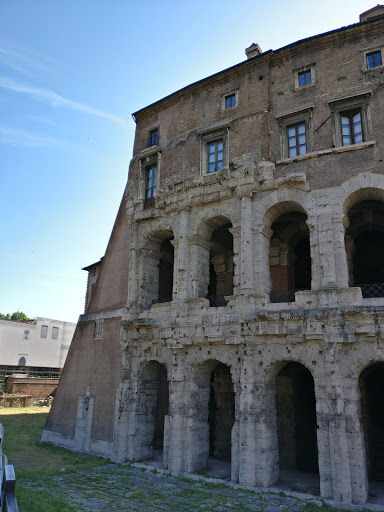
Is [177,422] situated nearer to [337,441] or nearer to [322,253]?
[337,441]

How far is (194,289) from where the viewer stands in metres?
15.3

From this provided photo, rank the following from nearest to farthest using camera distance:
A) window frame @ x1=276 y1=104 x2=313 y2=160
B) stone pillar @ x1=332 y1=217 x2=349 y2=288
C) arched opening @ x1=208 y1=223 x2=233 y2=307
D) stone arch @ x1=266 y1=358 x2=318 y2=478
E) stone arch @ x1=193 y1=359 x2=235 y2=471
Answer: stone pillar @ x1=332 y1=217 x2=349 y2=288, stone arch @ x1=193 y1=359 x2=235 y2=471, window frame @ x1=276 y1=104 x2=313 y2=160, stone arch @ x1=266 y1=358 x2=318 y2=478, arched opening @ x1=208 y1=223 x2=233 y2=307

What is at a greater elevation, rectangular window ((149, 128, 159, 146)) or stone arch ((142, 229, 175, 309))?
rectangular window ((149, 128, 159, 146))

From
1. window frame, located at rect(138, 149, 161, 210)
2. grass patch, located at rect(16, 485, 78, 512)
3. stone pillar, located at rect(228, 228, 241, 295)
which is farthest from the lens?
window frame, located at rect(138, 149, 161, 210)

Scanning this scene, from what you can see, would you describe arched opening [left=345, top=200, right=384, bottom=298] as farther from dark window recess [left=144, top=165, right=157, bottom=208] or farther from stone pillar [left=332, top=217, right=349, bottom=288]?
dark window recess [left=144, top=165, right=157, bottom=208]

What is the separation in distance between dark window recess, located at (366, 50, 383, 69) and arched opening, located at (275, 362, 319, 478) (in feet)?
36.2

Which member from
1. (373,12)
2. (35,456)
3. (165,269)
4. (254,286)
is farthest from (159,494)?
(373,12)

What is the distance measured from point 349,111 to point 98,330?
1365cm

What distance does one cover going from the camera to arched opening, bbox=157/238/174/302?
1897 centimetres

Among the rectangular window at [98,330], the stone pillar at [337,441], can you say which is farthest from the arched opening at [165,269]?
the stone pillar at [337,441]

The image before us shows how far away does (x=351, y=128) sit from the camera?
1395 cm

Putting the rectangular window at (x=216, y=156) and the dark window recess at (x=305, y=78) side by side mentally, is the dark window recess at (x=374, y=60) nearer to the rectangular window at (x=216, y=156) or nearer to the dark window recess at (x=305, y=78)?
the dark window recess at (x=305, y=78)

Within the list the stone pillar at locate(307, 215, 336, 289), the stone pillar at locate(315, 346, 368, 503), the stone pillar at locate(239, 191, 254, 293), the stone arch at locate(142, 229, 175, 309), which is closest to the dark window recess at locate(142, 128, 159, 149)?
the stone arch at locate(142, 229, 175, 309)

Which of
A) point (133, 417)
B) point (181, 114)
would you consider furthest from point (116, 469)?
point (181, 114)
